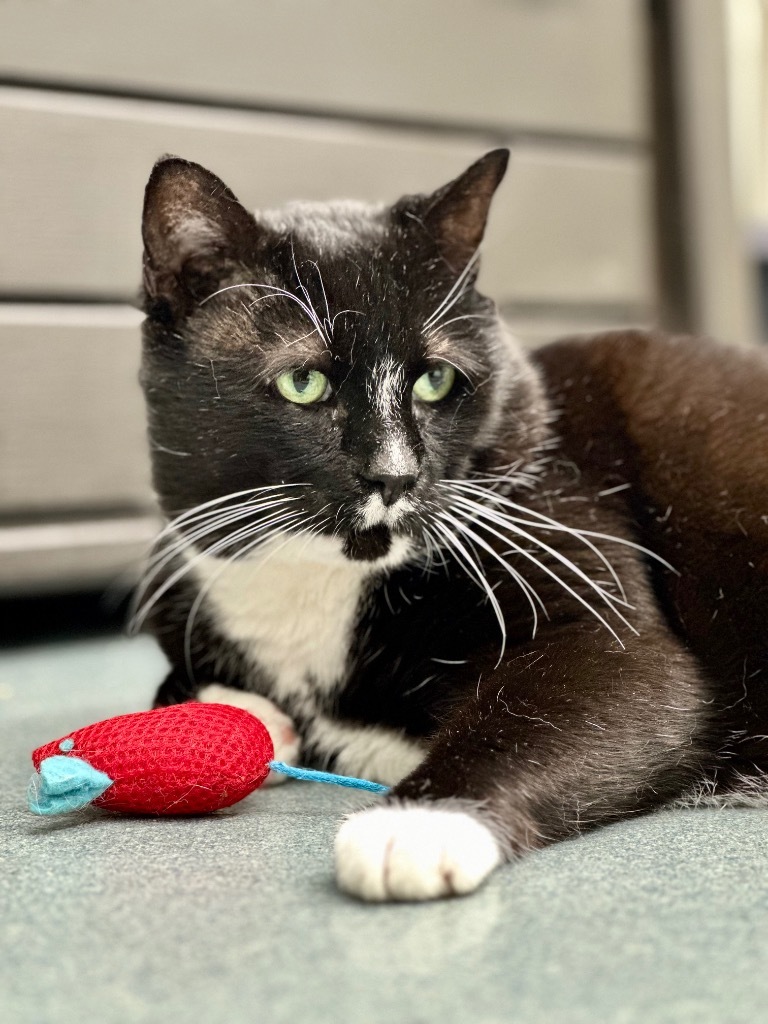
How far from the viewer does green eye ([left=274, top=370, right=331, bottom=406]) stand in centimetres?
104

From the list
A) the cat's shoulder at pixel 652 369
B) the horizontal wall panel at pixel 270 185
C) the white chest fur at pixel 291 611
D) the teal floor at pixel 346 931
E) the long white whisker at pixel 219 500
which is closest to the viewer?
the teal floor at pixel 346 931

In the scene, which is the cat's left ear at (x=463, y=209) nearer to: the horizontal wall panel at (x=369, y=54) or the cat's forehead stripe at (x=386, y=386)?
the cat's forehead stripe at (x=386, y=386)

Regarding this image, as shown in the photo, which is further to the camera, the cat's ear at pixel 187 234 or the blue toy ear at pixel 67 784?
the cat's ear at pixel 187 234

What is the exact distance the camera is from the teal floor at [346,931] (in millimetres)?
628

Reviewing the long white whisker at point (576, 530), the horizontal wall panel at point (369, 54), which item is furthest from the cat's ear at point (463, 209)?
the horizontal wall panel at point (369, 54)

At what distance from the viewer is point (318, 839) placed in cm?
94

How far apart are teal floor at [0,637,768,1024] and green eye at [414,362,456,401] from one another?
0.43 metres

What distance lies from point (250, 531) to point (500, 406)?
326 mm

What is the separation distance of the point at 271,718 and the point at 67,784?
0.97ft

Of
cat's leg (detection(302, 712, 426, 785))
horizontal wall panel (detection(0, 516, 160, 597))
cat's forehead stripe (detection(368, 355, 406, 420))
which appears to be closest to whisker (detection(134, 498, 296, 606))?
cat's forehead stripe (detection(368, 355, 406, 420))

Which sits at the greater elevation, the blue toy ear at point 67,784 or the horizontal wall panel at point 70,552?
the blue toy ear at point 67,784

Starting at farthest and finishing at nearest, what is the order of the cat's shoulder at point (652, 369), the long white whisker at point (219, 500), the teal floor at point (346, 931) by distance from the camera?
the cat's shoulder at point (652, 369) → the long white whisker at point (219, 500) → the teal floor at point (346, 931)

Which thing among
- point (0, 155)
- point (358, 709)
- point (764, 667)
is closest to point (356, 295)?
point (358, 709)

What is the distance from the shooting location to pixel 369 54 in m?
2.17
